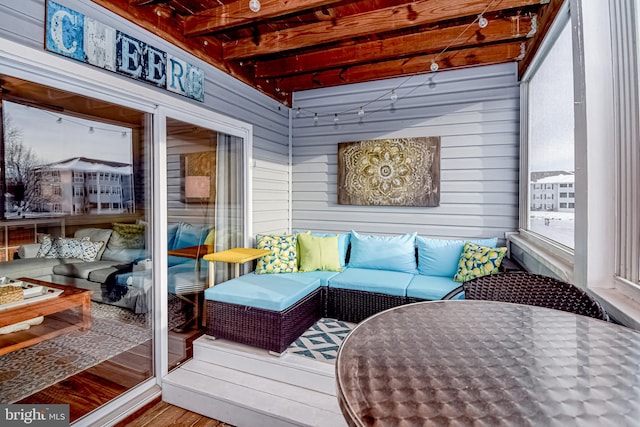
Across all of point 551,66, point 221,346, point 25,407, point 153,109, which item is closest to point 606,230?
point 551,66

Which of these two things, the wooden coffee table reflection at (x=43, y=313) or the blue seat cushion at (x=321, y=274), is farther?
the blue seat cushion at (x=321, y=274)

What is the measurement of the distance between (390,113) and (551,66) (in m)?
1.69

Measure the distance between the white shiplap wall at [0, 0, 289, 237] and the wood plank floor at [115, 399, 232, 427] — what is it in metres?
1.90

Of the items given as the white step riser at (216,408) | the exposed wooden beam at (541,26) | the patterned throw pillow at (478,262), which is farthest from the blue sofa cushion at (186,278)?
the exposed wooden beam at (541,26)

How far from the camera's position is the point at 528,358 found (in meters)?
0.90

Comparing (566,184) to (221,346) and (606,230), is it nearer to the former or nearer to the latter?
(606,230)

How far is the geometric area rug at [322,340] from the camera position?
8.15 feet

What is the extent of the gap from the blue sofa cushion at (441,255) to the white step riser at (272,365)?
5.04ft

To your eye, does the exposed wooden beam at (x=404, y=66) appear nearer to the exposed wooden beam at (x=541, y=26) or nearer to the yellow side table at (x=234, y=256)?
the exposed wooden beam at (x=541, y=26)

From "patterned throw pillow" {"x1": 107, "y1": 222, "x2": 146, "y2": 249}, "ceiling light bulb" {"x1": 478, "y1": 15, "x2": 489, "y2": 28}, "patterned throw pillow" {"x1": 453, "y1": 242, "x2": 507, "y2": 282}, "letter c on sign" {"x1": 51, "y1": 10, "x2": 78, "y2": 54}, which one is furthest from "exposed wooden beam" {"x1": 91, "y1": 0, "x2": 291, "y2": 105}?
"patterned throw pillow" {"x1": 453, "y1": 242, "x2": 507, "y2": 282}

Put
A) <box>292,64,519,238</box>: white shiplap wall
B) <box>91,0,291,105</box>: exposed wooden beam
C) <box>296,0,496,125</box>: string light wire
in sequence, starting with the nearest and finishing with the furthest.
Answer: <box>91,0,291,105</box>: exposed wooden beam
<box>296,0,496,125</box>: string light wire
<box>292,64,519,238</box>: white shiplap wall

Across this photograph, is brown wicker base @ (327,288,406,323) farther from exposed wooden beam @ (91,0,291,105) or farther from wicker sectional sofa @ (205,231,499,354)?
exposed wooden beam @ (91,0,291,105)

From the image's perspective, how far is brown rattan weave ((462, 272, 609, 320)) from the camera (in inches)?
53.1

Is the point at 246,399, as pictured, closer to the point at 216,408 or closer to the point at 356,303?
A: the point at 216,408
